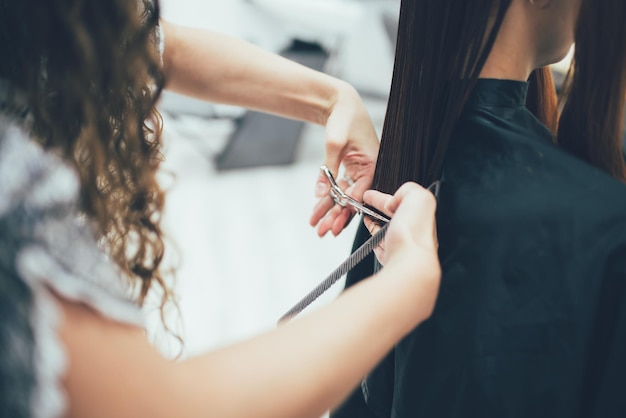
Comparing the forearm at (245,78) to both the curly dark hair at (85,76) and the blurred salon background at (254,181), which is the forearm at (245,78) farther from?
the blurred salon background at (254,181)

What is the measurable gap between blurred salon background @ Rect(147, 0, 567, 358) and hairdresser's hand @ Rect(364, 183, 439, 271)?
2.79 ft

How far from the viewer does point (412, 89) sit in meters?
0.71

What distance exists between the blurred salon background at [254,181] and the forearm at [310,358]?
91 cm

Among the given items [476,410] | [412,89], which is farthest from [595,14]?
Result: [476,410]

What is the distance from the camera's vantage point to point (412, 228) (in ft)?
Result: 1.86

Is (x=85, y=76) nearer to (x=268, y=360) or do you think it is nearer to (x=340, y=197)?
(x=268, y=360)

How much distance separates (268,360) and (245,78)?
663 millimetres

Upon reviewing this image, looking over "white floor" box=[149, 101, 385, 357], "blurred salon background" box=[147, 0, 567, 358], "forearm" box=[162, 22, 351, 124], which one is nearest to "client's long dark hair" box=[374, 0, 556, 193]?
"forearm" box=[162, 22, 351, 124]

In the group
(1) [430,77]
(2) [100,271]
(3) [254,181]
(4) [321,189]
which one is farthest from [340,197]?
(3) [254,181]

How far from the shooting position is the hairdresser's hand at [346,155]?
0.88 metres

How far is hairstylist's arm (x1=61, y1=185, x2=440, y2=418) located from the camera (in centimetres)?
38

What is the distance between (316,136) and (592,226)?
3035 mm

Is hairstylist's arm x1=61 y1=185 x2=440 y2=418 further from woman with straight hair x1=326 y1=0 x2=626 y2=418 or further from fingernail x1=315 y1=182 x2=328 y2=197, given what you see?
fingernail x1=315 y1=182 x2=328 y2=197

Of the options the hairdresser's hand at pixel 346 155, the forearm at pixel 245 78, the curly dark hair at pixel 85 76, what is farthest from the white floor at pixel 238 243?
the curly dark hair at pixel 85 76
